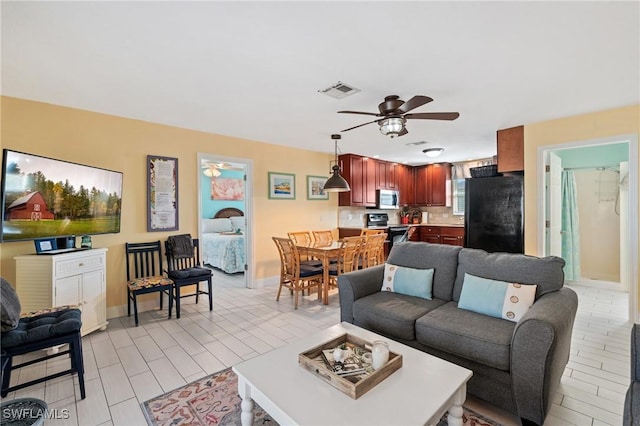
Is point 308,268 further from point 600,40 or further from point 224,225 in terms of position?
point 224,225

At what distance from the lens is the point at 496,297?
2166mm

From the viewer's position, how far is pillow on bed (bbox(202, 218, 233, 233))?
7.36 metres

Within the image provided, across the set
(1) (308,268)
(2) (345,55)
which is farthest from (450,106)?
(1) (308,268)

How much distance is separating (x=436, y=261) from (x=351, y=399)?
1742 millimetres

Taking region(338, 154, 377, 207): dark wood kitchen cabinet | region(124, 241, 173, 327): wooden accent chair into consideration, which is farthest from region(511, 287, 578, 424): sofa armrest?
region(338, 154, 377, 207): dark wood kitchen cabinet

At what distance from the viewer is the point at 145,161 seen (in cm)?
379

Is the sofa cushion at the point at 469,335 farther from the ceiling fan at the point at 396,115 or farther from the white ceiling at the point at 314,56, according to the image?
Answer: the white ceiling at the point at 314,56

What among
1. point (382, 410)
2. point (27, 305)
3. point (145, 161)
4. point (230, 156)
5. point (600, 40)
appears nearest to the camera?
point (382, 410)

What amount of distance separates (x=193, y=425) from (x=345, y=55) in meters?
2.66

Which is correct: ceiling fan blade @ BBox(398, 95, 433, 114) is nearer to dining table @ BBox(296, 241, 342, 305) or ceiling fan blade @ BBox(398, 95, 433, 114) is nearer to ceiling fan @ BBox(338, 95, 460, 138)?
ceiling fan @ BBox(338, 95, 460, 138)

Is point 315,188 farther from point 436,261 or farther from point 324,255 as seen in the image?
point 436,261

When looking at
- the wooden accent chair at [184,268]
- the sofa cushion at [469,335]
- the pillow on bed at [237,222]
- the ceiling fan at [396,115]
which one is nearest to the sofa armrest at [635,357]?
the sofa cushion at [469,335]

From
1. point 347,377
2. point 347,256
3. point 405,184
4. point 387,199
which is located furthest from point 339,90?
point 405,184

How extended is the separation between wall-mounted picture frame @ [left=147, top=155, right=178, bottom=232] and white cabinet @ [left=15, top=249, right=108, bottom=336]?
0.89 metres
